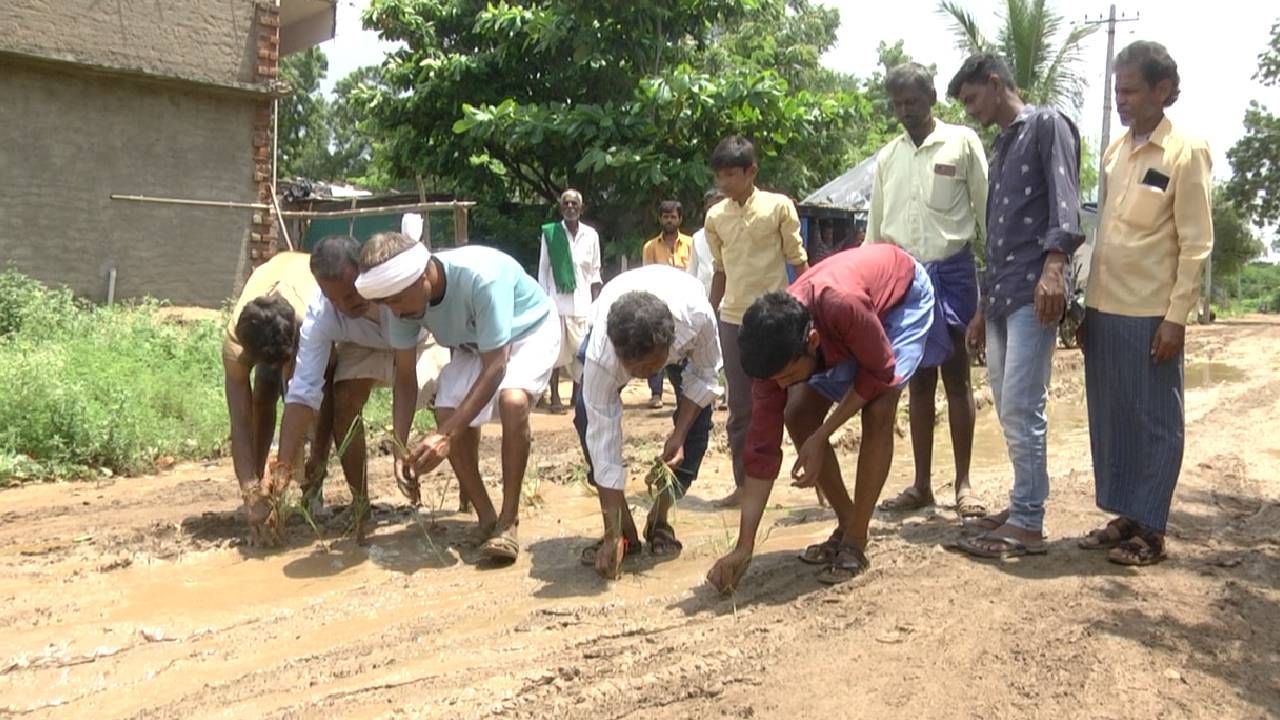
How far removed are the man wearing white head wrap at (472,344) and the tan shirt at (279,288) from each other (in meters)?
0.70

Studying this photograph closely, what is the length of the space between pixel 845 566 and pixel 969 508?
1.10m

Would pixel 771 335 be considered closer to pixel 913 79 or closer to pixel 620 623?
pixel 620 623

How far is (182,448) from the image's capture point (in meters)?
6.22

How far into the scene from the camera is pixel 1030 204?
3832 millimetres

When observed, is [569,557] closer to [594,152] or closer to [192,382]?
[192,382]

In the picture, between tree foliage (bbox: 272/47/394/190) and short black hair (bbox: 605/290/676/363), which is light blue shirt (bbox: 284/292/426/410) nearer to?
short black hair (bbox: 605/290/676/363)

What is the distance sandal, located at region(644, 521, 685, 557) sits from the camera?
163 inches

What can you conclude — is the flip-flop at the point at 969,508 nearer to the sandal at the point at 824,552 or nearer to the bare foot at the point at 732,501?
the sandal at the point at 824,552

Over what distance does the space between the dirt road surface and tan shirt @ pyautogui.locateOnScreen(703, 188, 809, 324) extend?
42.8 inches

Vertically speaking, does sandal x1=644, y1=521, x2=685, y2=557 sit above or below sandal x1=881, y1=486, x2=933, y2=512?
below

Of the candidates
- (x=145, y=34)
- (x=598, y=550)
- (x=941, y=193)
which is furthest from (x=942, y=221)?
(x=145, y=34)

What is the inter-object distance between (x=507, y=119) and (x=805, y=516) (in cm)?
696

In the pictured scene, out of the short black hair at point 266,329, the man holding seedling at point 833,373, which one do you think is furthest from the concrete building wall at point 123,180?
the man holding seedling at point 833,373

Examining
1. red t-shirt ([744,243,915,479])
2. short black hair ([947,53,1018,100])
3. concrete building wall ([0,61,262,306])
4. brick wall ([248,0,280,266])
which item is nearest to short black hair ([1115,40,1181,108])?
short black hair ([947,53,1018,100])
